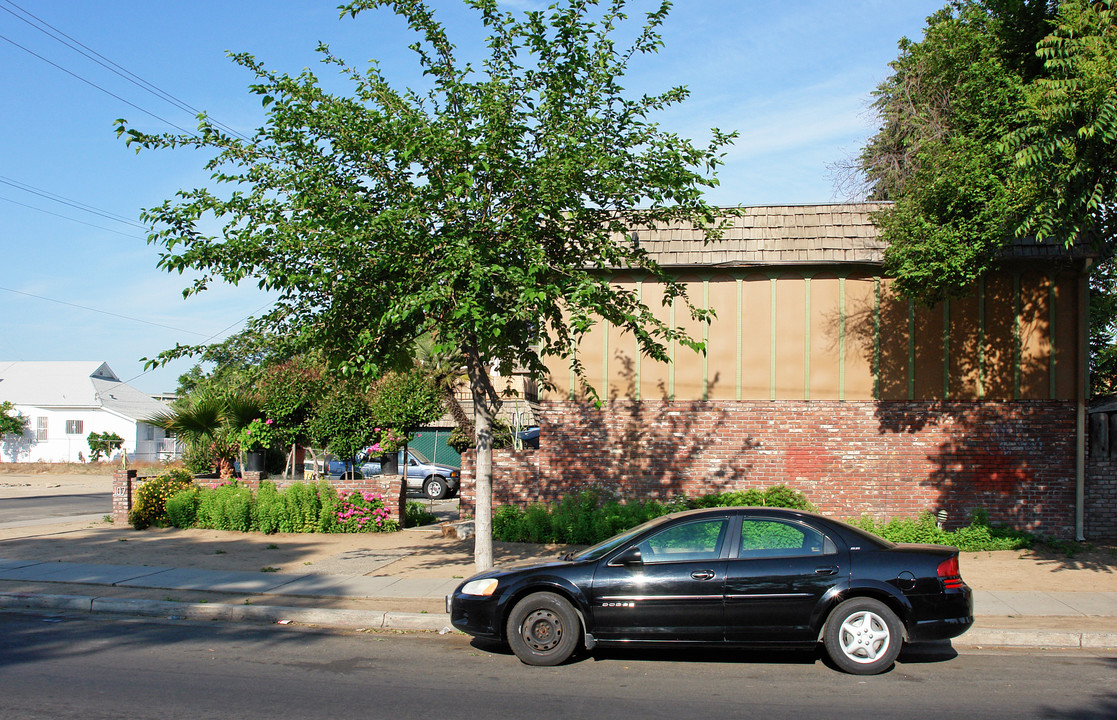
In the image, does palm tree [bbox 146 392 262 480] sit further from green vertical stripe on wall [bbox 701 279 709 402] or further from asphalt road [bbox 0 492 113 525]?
green vertical stripe on wall [bbox 701 279 709 402]

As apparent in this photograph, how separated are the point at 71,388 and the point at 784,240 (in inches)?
1891

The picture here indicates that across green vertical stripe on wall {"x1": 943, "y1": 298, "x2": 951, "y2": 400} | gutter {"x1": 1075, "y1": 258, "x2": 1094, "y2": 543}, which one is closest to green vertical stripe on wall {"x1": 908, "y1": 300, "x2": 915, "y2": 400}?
green vertical stripe on wall {"x1": 943, "y1": 298, "x2": 951, "y2": 400}

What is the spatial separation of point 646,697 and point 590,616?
3.33 feet

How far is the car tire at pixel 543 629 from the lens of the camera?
286 inches

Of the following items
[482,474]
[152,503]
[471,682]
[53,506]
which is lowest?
[53,506]

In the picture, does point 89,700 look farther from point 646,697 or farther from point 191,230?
point 191,230

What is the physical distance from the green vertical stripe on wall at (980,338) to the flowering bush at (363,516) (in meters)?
10.4

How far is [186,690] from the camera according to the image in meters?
6.43

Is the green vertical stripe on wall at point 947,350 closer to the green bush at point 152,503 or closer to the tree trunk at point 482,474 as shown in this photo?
the tree trunk at point 482,474

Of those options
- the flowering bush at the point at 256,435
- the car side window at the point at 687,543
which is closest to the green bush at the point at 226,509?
the flowering bush at the point at 256,435

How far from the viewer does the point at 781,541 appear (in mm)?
7289

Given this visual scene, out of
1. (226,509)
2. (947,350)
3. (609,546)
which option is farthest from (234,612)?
(947,350)

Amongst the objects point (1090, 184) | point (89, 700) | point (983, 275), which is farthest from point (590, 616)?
point (983, 275)

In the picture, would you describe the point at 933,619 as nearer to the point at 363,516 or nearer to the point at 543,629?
the point at 543,629
